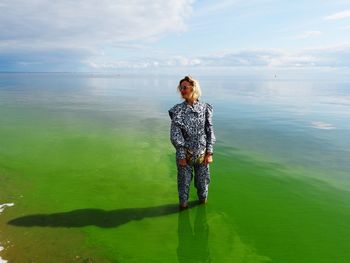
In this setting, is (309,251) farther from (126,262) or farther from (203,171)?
(126,262)

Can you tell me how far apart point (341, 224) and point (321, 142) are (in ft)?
24.5

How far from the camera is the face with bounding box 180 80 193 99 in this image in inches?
246

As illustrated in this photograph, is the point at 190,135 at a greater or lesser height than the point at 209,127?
lesser

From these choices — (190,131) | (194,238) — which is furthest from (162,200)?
(190,131)

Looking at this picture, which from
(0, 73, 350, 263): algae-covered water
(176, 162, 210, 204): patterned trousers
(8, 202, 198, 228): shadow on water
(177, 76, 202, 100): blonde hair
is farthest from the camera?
(176, 162, 210, 204): patterned trousers

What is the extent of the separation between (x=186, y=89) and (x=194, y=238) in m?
2.57

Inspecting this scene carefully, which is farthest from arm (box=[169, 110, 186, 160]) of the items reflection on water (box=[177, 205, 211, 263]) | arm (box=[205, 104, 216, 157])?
reflection on water (box=[177, 205, 211, 263])

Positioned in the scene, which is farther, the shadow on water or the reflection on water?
the shadow on water

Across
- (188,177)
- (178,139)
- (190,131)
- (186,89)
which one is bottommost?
(188,177)

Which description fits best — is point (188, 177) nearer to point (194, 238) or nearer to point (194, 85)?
point (194, 238)

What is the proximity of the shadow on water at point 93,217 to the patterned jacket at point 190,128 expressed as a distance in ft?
4.17

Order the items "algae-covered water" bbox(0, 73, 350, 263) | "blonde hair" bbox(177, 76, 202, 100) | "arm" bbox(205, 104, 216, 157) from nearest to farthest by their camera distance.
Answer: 1. "algae-covered water" bbox(0, 73, 350, 263)
2. "blonde hair" bbox(177, 76, 202, 100)
3. "arm" bbox(205, 104, 216, 157)

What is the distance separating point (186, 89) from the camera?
20.6 ft

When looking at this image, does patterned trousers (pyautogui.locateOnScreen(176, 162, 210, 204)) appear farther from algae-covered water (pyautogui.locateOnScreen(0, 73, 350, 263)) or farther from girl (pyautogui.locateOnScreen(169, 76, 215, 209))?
algae-covered water (pyautogui.locateOnScreen(0, 73, 350, 263))
